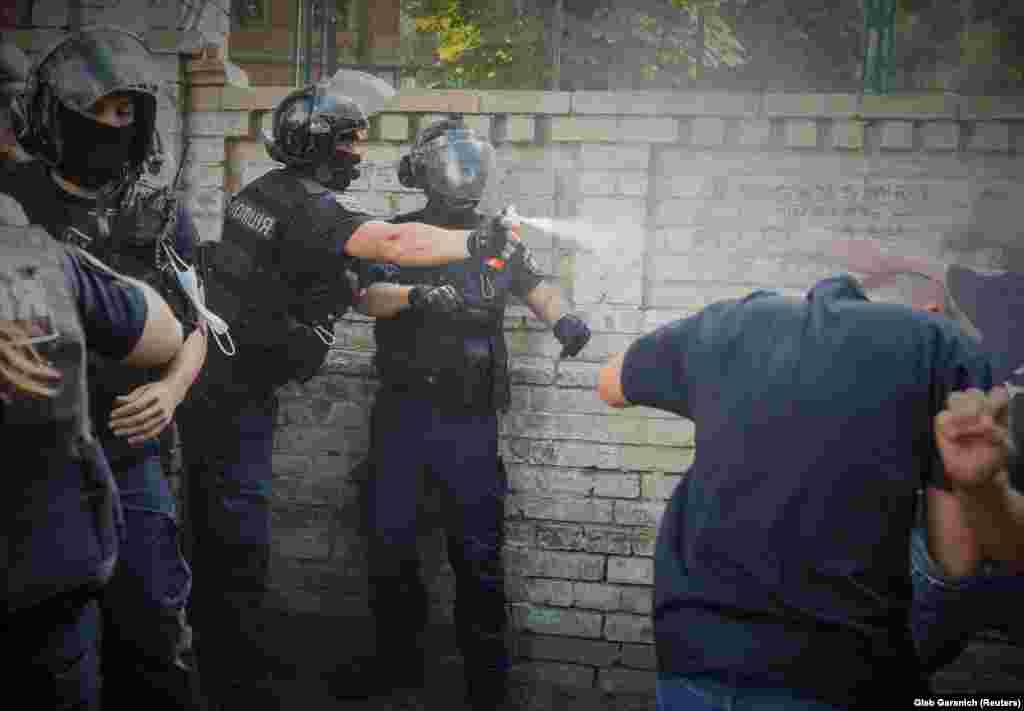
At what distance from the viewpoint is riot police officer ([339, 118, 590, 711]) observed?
346 centimetres

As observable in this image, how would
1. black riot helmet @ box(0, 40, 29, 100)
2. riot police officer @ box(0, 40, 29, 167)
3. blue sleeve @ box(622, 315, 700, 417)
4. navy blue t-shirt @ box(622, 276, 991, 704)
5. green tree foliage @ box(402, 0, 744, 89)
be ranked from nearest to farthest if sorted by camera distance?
navy blue t-shirt @ box(622, 276, 991, 704) → blue sleeve @ box(622, 315, 700, 417) → riot police officer @ box(0, 40, 29, 167) → black riot helmet @ box(0, 40, 29, 100) → green tree foliage @ box(402, 0, 744, 89)

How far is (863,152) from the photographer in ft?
11.2

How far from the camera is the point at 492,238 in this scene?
316 centimetres

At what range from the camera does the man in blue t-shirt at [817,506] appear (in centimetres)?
166

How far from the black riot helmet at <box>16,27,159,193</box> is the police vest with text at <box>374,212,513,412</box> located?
1109 mm

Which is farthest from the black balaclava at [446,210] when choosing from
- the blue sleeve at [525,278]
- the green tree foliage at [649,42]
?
the green tree foliage at [649,42]

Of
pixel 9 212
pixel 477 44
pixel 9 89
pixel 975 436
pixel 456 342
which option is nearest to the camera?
pixel 975 436

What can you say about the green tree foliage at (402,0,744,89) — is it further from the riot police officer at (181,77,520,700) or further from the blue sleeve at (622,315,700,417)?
the blue sleeve at (622,315,700,417)

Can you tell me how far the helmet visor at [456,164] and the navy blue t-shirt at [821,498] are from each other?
1913 millimetres

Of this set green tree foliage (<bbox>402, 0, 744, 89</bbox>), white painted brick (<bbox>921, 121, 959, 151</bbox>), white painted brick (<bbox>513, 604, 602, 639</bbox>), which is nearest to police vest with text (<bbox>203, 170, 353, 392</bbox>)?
white painted brick (<bbox>513, 604, 602, 639</bbox>)

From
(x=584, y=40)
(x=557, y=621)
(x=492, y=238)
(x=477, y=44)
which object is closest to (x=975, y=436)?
(x=492, y=238)

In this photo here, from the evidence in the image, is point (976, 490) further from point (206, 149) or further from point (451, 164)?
point (206, 149)

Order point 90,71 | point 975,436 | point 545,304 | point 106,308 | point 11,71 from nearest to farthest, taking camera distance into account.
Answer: point 975,436 → point 106,308 → point 90,71 → point 11,71 → point 545,304

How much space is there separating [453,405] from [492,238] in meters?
0.70
